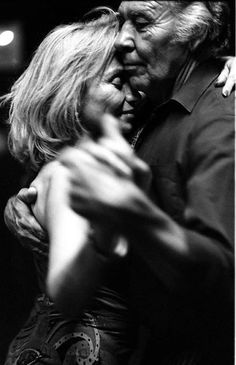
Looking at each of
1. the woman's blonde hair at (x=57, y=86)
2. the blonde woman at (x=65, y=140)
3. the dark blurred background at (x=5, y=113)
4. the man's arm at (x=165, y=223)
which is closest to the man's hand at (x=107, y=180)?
the man's arm at (x=165, y=223)

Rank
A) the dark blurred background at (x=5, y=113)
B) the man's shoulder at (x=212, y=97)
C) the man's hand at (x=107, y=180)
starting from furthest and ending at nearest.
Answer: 1. the dark blurred background at (x=5, y=113)
2. the man's shoulder at (x=212, y=97)
3. the man's hand at (x=107, y=180)

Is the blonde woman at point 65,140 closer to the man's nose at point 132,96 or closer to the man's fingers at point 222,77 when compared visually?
the man's nose at point 132,96

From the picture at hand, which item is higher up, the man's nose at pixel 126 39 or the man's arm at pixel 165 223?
the man's nose at pixel 126 39

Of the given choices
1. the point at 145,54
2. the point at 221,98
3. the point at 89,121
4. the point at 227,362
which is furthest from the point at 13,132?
the point at 227,362

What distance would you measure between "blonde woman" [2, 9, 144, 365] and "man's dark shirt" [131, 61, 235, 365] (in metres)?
0.06

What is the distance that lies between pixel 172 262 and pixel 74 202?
5.3 inches

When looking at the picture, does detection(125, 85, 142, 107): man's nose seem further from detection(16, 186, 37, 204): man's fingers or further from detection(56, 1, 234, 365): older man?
detection(16, 186, 37, 204): man's fingers

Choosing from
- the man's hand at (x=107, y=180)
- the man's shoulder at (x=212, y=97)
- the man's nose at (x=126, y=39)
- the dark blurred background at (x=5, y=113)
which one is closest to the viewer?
the man's hand at (x=107, y=180)

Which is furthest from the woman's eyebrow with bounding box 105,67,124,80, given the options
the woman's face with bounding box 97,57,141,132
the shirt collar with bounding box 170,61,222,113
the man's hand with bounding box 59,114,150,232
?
the man's hand with bounding box 59,114,150,232

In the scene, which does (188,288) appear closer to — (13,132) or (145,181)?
(145,181)

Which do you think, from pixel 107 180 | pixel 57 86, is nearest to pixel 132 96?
pixel 57 86

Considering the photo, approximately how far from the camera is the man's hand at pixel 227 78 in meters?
1.00

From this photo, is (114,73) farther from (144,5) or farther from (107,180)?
(107,180)

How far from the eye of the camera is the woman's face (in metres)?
1.11
